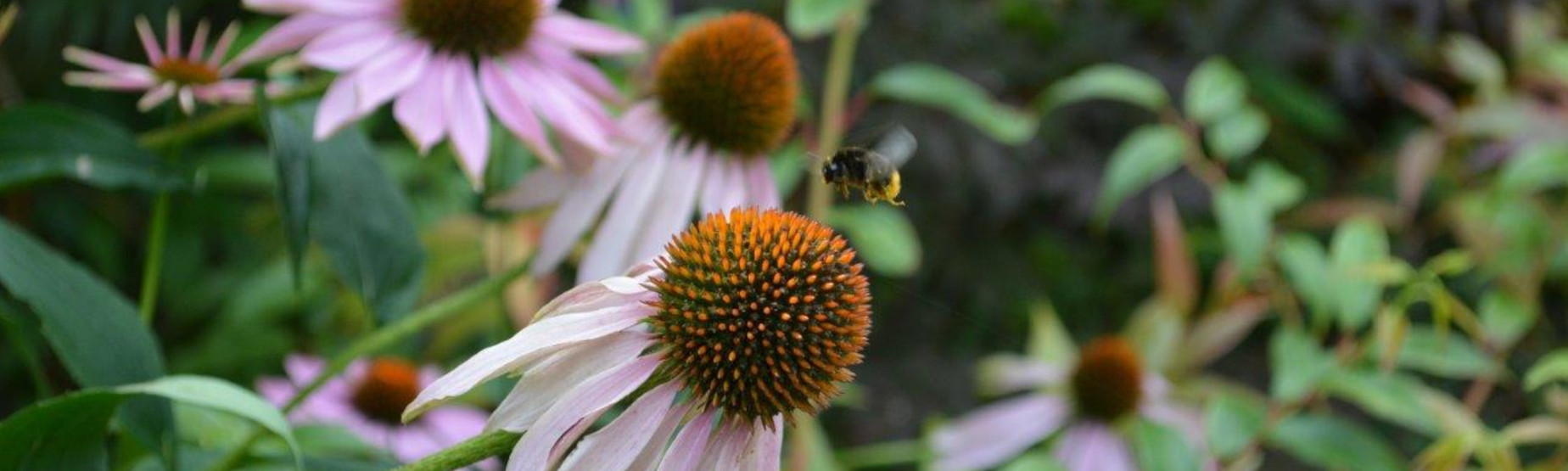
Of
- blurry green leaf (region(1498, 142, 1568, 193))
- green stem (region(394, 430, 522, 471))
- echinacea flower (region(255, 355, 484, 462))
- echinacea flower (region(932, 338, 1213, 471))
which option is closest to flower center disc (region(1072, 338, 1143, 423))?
echinacea flower (region(932, 338, 1213, 471))

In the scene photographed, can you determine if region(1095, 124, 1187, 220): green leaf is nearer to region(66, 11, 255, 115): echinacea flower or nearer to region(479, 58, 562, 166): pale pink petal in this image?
region(479, 58, 562, 166): pale pink petal

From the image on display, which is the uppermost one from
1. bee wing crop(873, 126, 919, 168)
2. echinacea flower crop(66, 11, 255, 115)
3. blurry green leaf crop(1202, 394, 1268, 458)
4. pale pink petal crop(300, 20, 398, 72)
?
pale pink petal crop(300, 20, 398, 72)

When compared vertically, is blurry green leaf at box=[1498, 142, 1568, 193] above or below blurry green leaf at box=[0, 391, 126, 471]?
above

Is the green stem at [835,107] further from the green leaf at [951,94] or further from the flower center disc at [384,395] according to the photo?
the flower center disc at [384,395]

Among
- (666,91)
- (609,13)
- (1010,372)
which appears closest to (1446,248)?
(1010,372)

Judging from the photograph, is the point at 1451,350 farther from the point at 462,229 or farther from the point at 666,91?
the point at 462,229

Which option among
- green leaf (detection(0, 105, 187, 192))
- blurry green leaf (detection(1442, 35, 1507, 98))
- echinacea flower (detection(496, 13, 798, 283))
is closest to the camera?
green leaf (detection(0, 105, 187, 192))
